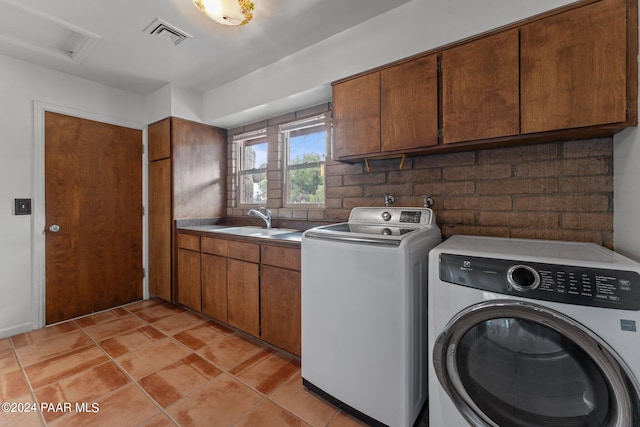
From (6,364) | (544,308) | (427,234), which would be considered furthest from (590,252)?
(6,364)

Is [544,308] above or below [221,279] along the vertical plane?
above

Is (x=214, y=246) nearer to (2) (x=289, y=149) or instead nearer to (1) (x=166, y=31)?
(2) (x=289, y=149)

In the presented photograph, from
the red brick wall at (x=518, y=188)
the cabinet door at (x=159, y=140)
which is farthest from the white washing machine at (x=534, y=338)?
the cabinet door at (x=159, y=140)

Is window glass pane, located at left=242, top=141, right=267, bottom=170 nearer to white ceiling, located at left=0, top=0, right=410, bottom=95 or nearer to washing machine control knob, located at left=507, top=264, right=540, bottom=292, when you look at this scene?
white ceiling, located at left=0, top=0, right=410, bottom=95

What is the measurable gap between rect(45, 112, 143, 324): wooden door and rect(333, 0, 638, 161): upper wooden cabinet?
2.65m

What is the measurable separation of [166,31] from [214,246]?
170 centimetres

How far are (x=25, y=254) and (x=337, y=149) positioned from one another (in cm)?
288

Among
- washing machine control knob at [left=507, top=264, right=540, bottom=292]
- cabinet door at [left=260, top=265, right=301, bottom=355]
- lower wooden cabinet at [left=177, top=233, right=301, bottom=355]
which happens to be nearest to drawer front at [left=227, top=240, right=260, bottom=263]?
lower wooden cabinet at [left=177, top=233, right=301, bottom=355]

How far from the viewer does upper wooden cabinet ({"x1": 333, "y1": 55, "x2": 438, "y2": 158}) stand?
1.63 meters

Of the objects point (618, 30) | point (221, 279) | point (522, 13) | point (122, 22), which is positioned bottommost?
point (221, 279)

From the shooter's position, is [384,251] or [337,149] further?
[337,149]

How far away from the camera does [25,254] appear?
7.86 ft

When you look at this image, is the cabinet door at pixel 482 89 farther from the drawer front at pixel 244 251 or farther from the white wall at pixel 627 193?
the drawer front at pixel 244 251

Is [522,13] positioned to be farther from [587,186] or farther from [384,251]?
[384,251]
